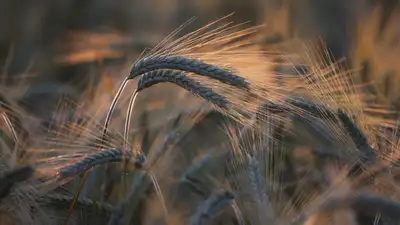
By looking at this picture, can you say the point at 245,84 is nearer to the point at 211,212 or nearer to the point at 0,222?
the point at 211,212

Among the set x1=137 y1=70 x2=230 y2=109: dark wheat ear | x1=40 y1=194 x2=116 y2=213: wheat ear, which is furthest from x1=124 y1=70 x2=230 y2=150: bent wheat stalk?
x1=40 y1=194 x2=116 y2=213: wheat ear

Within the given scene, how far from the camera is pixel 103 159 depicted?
3.72 ft

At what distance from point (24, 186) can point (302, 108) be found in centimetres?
50

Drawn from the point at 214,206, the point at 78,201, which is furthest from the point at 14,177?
the point at 214,206

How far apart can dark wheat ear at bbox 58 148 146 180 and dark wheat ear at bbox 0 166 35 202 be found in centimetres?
9

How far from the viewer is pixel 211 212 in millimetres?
1286

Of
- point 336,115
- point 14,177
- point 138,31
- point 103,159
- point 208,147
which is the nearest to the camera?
point 14,177

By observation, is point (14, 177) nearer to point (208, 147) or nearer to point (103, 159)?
point (103, 159)

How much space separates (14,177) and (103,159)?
7.1 inches

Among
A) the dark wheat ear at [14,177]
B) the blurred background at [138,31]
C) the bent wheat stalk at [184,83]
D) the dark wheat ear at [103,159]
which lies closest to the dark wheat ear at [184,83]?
the bent wheat stalk at [184,83]

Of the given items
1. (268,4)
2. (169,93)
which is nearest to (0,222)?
(169,93)

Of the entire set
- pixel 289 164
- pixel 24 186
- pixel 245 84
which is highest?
pixel 245 84

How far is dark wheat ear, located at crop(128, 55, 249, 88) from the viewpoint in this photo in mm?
1170

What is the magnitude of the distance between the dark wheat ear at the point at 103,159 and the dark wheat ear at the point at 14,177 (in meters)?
0.09
